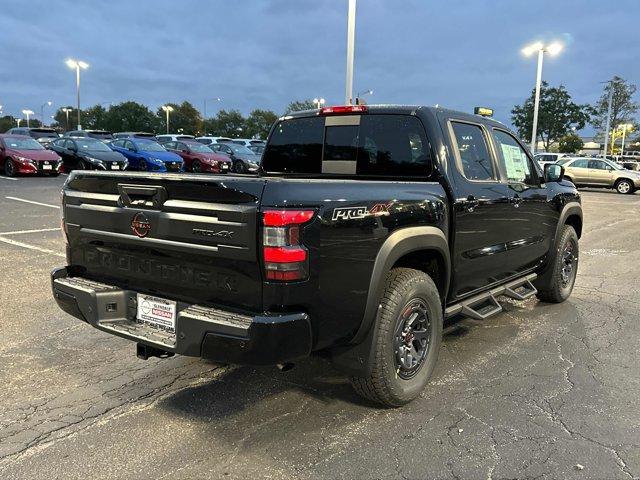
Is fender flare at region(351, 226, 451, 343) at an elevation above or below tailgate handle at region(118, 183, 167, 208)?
below

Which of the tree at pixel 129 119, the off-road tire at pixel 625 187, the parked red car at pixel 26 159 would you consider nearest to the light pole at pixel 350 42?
the parked red car at pixel 26 159

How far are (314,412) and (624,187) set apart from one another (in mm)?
24403

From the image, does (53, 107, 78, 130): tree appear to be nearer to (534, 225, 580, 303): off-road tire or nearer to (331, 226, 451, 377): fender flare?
(534, 225, 580, 303): off-road tire

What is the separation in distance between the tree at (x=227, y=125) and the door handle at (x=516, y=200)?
9519cm

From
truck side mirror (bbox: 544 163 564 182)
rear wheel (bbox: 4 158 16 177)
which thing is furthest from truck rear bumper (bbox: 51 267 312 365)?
rear wheel (bbox: 4 158 16 177)

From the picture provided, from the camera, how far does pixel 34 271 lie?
21.6ft

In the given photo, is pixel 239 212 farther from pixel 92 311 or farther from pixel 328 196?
pixel 92 311

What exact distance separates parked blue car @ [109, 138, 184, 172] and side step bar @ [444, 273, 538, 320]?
17.7m

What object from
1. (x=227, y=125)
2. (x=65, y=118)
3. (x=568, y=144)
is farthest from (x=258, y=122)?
(x=568, y=144)

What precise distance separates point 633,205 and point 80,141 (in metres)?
20.0

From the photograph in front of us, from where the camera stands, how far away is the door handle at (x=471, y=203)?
391 cm

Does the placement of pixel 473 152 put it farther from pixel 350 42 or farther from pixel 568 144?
pixel 568 144

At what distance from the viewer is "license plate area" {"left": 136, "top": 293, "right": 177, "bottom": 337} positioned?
9.82 feet

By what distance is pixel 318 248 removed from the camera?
8.95 ft
